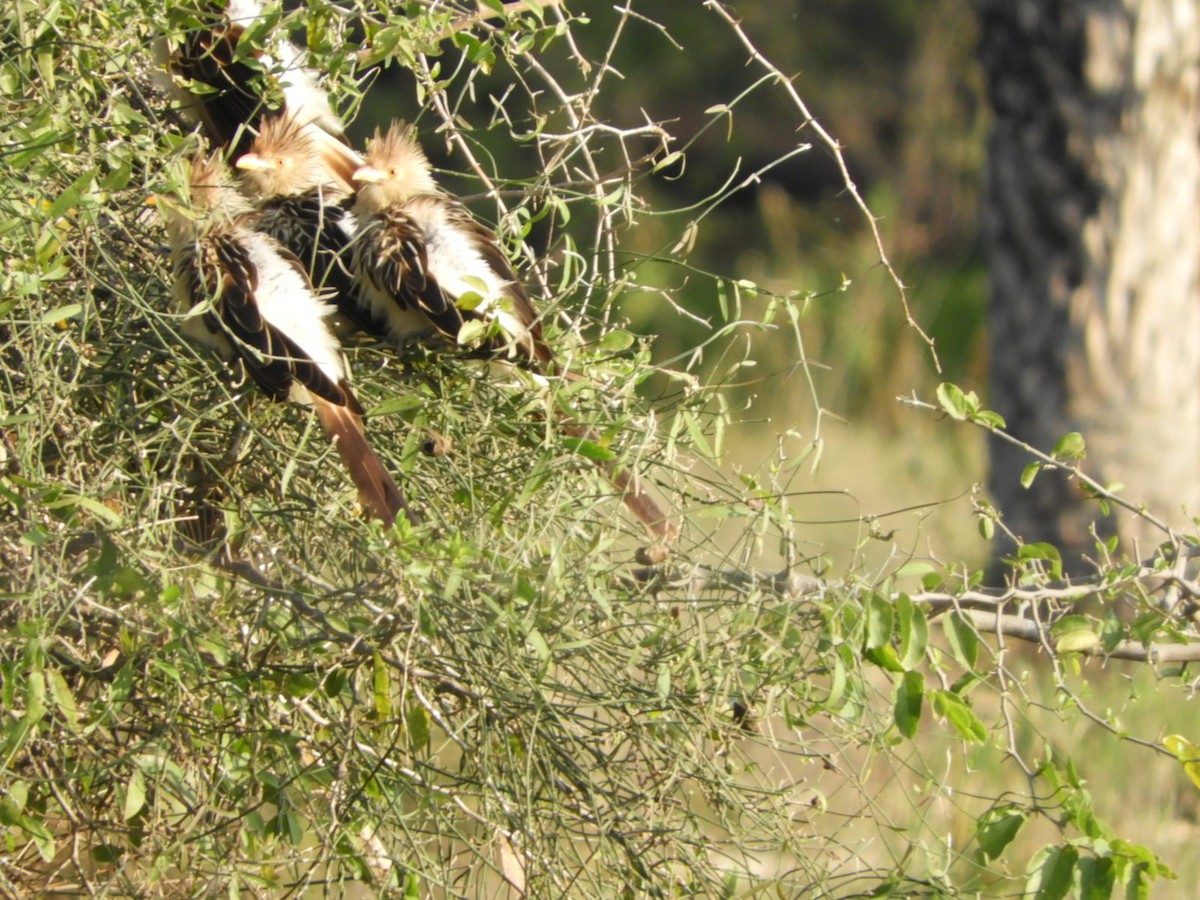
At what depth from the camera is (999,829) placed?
54.0 inches

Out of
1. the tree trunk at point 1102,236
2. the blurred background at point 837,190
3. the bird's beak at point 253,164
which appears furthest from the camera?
the blurred background at point 837,190

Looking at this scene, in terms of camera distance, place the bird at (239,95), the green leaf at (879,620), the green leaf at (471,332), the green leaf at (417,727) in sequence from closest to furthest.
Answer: the green leaf at (879,620) < the green leaf at (417,727) < the green leaf at (471,332) < the bird at (239,95)

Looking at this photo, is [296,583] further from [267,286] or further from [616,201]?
[616,201]

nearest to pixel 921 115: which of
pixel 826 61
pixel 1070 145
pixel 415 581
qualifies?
pixel 826 61

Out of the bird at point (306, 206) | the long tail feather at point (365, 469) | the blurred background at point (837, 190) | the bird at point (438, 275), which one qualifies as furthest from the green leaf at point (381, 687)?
the blurred background at point (837, 190)

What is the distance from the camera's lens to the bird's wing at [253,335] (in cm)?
149

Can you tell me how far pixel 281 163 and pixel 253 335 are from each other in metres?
0.54

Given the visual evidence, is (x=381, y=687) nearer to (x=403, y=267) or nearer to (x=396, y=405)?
(x=396, y=405)

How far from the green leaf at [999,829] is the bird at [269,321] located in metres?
0.65

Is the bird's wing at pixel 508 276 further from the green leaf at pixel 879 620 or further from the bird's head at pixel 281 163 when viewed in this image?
the green leaf at pixel 879 620

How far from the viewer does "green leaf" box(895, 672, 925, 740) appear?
131cm

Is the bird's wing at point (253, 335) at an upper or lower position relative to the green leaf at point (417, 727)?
upper

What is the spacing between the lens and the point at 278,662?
1.46m

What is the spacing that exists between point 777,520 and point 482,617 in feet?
1.01
